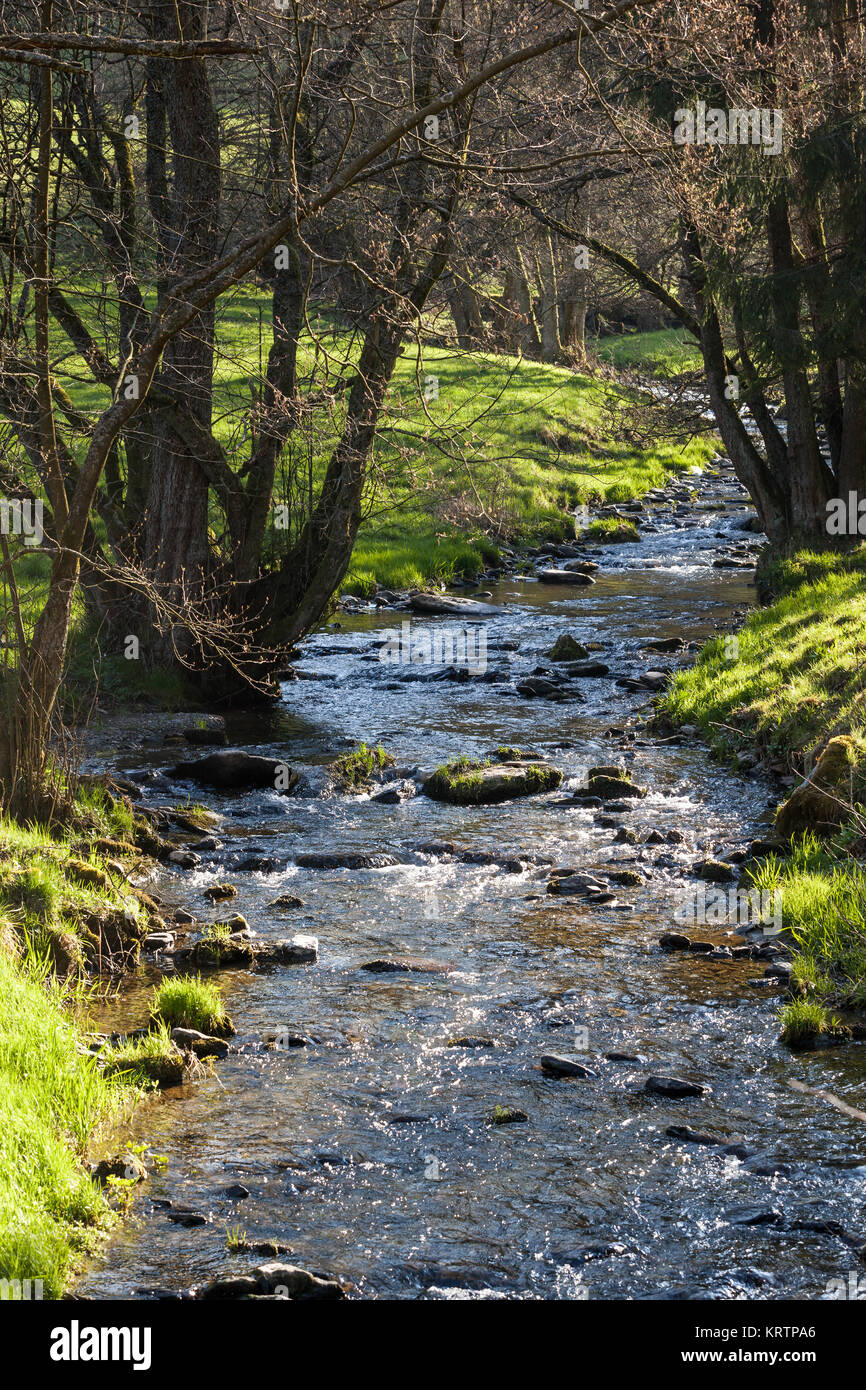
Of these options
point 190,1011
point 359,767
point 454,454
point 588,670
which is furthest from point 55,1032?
point 588,670

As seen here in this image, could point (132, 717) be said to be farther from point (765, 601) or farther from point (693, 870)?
point (765, 601)

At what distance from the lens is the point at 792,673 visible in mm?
11812

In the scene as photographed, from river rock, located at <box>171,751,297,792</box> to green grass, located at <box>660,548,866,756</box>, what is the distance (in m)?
3.82

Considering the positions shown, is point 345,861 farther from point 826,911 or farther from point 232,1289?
point 232,1289

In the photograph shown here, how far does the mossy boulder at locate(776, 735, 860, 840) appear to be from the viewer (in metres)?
8.59

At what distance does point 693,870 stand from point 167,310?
495 centimetres

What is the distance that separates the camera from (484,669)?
1485 cm

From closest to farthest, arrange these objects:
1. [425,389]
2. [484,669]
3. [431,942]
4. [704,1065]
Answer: [704,1065], [431,942], [425,389], [484,669]

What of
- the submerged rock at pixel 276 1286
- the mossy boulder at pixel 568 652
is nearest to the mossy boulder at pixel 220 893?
the submerged rock at pixel 276 1286

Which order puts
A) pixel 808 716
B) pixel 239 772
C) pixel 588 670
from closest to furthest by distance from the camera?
pixel 808 716 → pixel 239 772 → pixel 588 670

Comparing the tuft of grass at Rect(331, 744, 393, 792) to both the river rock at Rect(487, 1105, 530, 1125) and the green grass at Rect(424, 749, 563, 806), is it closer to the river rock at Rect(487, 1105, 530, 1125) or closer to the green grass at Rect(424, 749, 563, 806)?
the green grass at Rect(424, 749, 563, 806)

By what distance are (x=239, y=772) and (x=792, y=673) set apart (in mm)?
5096

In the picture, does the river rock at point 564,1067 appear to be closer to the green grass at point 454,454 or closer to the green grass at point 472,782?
the green grass at point 454,454
